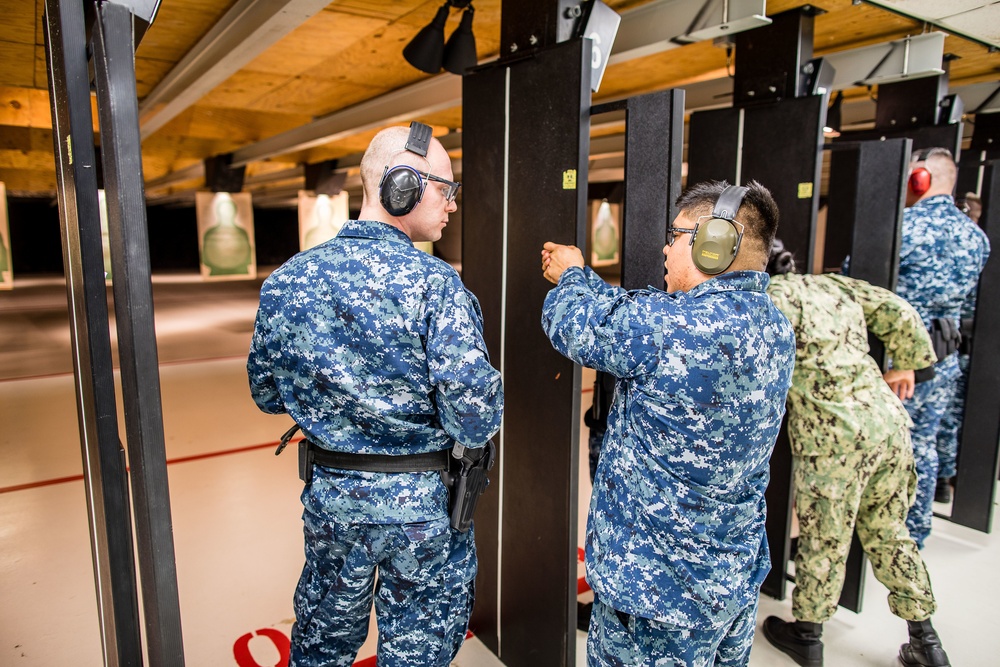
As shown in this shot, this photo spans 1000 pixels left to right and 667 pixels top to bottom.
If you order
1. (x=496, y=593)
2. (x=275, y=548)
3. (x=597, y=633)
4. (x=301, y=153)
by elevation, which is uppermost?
(x=301, y=153)

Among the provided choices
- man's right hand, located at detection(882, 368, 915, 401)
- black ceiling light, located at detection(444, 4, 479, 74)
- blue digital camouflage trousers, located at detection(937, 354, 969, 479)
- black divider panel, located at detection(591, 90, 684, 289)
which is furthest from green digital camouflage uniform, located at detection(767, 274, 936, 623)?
black ceiling light, located at detection(444, 4, 479, 74)

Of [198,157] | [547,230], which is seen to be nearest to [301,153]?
[198,157]

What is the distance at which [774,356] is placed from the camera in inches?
52.1

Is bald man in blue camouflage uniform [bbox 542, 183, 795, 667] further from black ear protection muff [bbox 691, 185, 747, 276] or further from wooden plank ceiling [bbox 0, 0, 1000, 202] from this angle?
wooden plank ceiling [bbox 0, 0, 1000, 202]

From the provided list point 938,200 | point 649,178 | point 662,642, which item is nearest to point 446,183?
point 649,178

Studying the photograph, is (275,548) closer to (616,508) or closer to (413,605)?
(413,605)

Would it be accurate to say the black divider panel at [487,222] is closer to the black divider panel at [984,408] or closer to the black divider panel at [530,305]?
the black divider panel at [530,305]

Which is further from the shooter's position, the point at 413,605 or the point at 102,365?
the point at 413,605

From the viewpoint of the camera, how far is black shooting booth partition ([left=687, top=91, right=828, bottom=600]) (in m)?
2.49

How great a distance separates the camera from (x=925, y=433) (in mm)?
2867

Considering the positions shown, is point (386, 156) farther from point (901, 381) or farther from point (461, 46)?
point (901, 381)

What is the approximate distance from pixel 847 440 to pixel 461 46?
215 cm

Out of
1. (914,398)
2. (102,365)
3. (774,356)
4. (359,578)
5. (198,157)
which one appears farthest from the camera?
(198,157)

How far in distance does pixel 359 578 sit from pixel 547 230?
39.4 inches
